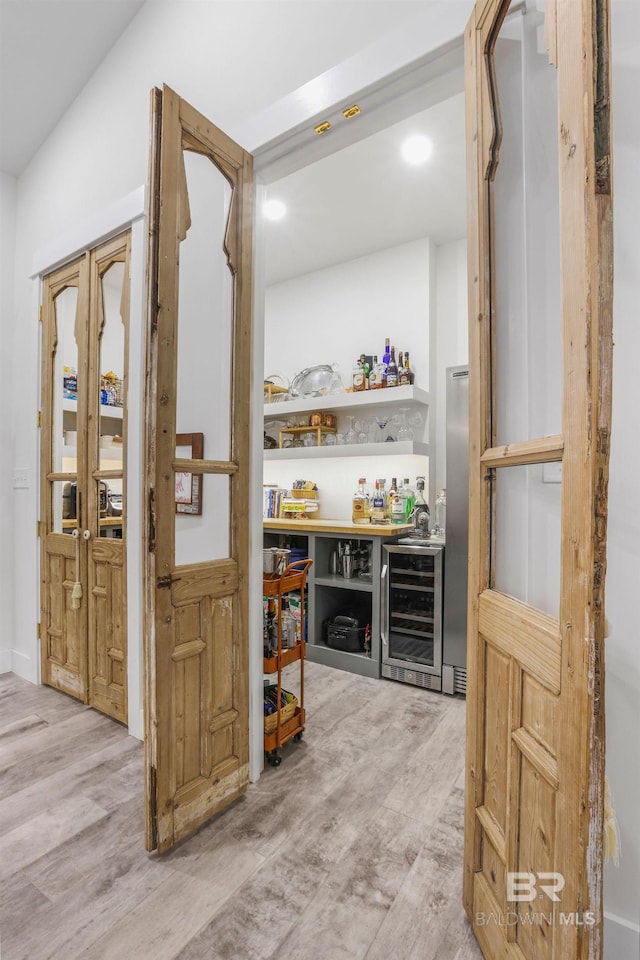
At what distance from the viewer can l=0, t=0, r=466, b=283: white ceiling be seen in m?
2.39

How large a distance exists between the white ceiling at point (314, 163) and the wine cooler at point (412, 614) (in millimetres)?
2284

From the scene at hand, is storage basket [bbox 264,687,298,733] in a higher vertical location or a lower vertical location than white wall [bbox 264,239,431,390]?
lower

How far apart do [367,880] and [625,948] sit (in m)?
0.68

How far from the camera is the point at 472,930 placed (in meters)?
1.28

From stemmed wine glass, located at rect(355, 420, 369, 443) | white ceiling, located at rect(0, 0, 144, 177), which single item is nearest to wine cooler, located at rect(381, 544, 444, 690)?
stemmed wine glass, located at rect(355, 420, 369, 443)

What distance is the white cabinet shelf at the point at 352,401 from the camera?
3.49m

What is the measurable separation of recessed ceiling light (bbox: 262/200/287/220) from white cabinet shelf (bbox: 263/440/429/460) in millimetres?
1756

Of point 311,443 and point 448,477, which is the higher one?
point 311,443

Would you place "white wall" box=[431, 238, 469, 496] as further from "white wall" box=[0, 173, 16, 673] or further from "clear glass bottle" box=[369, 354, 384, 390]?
"white wall" box=[0, 173, 16, 673]

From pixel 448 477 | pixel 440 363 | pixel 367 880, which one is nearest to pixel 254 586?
pixel 367 880

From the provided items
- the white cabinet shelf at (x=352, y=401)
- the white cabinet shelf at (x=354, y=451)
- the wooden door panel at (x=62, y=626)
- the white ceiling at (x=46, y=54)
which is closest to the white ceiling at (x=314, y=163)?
the white ceiling at (x=46, y=54)

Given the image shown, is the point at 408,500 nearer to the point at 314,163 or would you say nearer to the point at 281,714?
the point at 281,714

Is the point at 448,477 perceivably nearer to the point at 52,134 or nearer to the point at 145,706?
the point at 145,706

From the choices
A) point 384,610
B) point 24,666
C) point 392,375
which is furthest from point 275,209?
point 24,666
